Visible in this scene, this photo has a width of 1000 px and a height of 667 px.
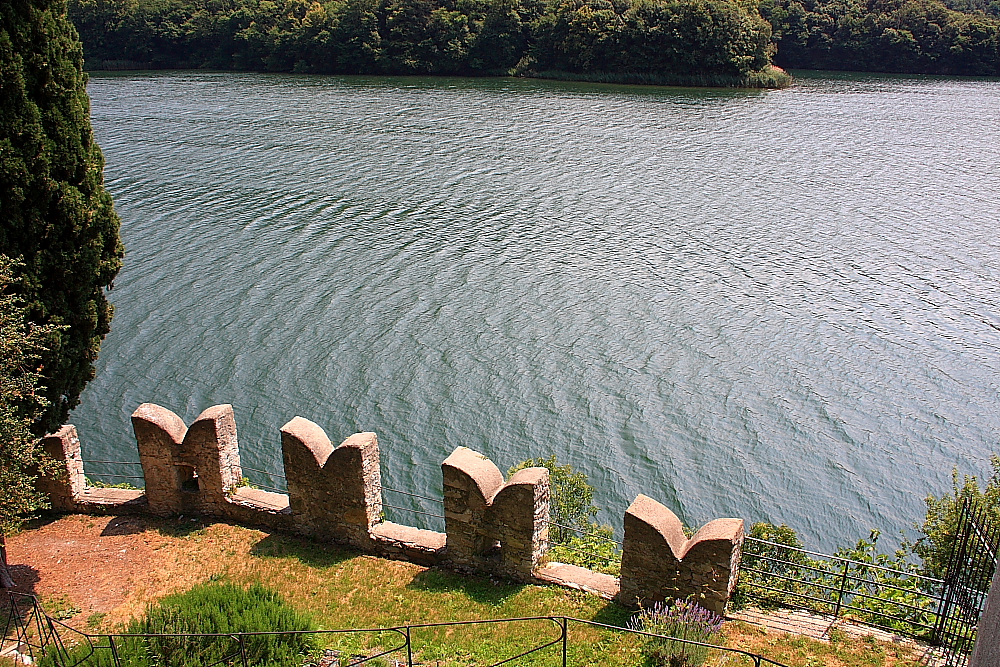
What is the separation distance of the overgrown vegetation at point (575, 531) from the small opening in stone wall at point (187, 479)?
20.1 feet

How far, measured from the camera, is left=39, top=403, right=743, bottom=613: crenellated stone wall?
34.8 feet

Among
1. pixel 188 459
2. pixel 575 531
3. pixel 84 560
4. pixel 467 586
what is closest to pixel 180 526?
pixel 188 459

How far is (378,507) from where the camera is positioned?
13.3 m

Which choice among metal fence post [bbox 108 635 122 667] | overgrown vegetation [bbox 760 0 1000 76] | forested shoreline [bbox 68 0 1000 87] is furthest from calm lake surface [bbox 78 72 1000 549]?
overgrown vegetation [bbox 760 0 1000 76]

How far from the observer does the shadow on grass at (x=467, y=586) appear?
38.7 ft

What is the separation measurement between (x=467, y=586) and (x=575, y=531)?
14.9 ft

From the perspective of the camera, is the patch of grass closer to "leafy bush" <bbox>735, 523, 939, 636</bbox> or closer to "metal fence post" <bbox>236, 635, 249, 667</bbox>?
"leafy bush" <bbox>735, 523, 939, 636</bbox>

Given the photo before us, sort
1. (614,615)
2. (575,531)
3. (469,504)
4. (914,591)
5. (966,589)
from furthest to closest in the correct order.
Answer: (575,531) < (469,504) < (614,615) < (914,591) < (966,589)

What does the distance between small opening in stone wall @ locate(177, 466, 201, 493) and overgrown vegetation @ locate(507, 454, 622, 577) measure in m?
6.12

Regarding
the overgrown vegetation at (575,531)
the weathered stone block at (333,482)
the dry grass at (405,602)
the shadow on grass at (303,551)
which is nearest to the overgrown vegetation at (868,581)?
the dry grass at (405,602)

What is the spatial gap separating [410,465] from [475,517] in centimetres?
857

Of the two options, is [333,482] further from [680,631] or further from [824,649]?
[824,649]

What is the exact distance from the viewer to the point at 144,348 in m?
25.8

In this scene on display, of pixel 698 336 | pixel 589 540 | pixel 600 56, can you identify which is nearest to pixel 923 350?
pixel 698 336
